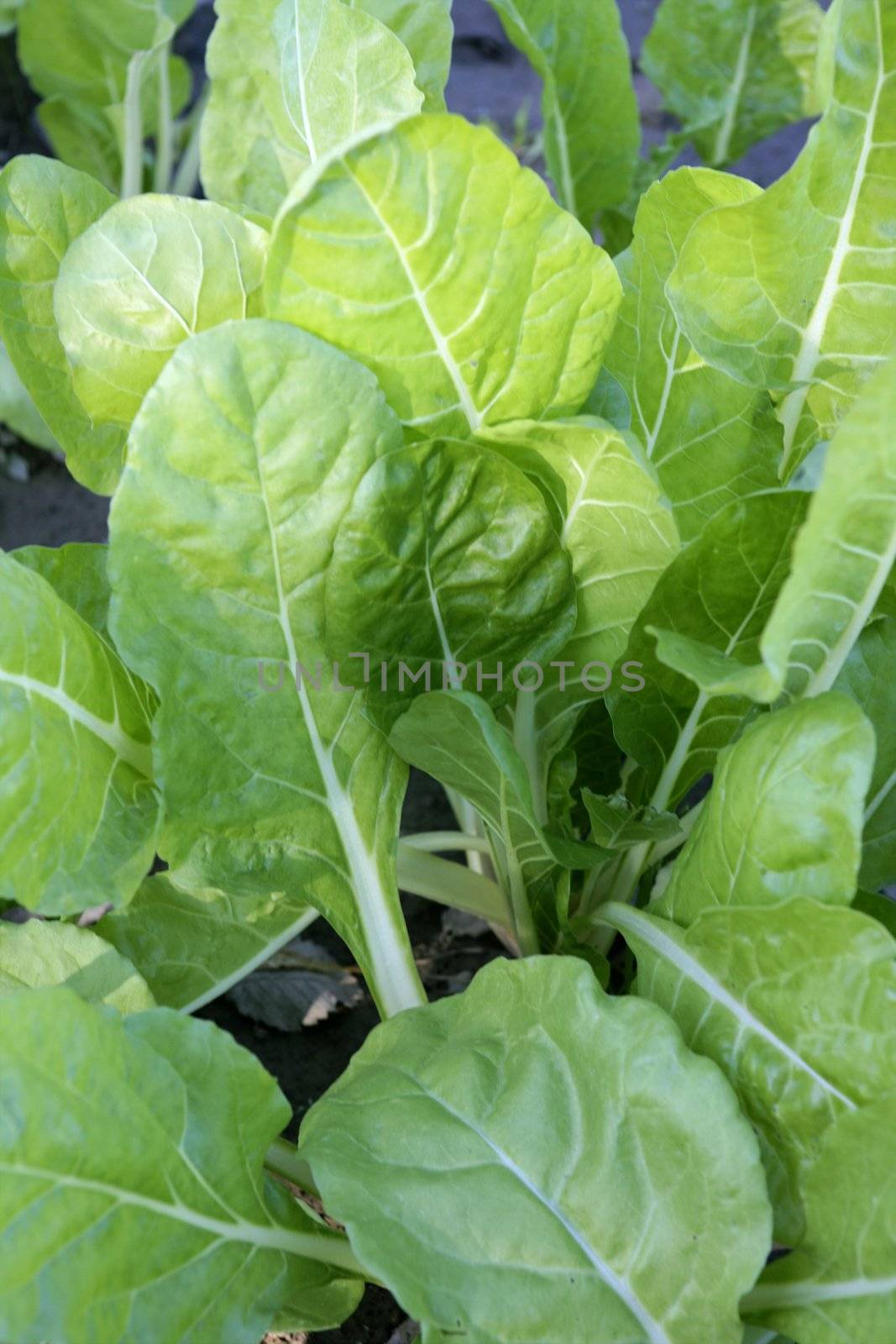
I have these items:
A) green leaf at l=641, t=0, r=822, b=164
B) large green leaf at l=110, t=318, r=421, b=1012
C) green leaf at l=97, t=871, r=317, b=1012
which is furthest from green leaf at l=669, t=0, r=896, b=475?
green leaf at l=641, t=0, r=822, b=164

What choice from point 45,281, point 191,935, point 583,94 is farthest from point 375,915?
point 583,94

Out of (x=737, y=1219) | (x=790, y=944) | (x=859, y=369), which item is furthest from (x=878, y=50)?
(x=737, y=1219)

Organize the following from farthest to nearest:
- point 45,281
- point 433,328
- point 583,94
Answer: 1. point 583,94
2. point 45,281
3. point 433,328

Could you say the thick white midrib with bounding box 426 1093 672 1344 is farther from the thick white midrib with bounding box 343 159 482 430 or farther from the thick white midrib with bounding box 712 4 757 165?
the thick white midrib with bounding box 712 4 757 165

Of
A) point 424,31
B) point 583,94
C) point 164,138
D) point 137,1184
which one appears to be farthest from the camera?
point 164,138

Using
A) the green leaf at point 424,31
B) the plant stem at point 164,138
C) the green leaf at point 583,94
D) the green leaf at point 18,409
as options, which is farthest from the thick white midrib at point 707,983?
the plant stem at point 164,138

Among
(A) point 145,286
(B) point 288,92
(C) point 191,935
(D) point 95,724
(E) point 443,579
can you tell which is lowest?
(C) point 191,935

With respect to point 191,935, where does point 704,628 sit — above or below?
above

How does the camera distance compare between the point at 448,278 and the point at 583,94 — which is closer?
the point at 448,278

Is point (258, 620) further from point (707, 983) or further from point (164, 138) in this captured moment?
point (164, 138)
